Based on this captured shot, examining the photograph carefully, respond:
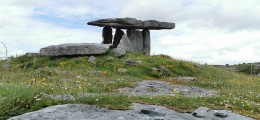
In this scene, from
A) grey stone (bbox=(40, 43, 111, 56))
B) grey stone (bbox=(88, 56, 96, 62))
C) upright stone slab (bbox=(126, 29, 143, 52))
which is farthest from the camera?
upright stone slab (bbox=(126, 29, 143, 52))

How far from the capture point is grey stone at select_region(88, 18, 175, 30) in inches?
1313

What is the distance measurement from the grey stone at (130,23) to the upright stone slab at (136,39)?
31.5 inches

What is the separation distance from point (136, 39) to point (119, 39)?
5.06ft

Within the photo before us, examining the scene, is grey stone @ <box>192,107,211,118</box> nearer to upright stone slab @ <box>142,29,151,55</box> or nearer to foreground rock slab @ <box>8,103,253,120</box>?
foreground rock slab @ <box>8,103,253,120</box>

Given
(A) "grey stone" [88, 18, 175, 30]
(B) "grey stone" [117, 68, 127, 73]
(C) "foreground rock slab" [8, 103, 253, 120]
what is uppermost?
(A) "grey stone" [88, 18, 175, 30]

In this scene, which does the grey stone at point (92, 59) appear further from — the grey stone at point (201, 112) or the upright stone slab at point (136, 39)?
the grey stone at point (201, 112)

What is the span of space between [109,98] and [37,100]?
1577mm

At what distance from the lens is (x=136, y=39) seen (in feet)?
118

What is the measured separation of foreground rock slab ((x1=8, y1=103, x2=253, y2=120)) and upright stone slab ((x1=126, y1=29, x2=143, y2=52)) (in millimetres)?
26805

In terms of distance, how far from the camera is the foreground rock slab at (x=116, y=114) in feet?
24.0

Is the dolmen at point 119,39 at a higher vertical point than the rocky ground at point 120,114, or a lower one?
higher

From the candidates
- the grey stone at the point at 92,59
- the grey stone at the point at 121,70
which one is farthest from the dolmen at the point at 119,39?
the grey stone at the point at 121,70

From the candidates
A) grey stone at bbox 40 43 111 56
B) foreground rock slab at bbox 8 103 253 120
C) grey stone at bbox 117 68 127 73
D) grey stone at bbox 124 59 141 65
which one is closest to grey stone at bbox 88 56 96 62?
grey stone at bbox 40 43 111 56

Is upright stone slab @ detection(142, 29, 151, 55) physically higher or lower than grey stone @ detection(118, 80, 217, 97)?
higher
